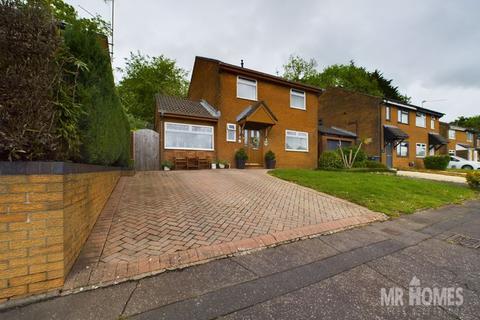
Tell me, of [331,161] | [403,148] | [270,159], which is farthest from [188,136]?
[403,148]

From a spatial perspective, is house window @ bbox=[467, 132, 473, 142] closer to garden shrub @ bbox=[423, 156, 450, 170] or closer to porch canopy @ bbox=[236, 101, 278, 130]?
garden shrub @ bbox=[423, 156, 450, 170]

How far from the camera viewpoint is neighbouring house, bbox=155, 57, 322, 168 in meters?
13.8

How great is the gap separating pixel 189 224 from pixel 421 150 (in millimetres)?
31378

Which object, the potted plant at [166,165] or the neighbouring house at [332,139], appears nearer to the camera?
the potted plant at [166,165]

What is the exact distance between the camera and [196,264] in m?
3.02

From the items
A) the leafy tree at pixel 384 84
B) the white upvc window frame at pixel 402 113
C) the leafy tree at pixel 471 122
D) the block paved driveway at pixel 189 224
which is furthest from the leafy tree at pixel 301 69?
the leafy tree at pixel 471 122

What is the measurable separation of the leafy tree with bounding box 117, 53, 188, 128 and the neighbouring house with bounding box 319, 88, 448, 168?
19.9m

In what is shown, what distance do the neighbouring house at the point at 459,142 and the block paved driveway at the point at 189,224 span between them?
38.5m

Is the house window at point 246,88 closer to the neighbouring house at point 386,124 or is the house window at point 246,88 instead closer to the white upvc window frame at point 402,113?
the neighbouring house at point 386,124

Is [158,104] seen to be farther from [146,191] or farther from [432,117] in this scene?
[432,117]

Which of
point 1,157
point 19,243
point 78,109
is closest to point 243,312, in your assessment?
point 19,243

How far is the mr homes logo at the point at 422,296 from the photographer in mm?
2426

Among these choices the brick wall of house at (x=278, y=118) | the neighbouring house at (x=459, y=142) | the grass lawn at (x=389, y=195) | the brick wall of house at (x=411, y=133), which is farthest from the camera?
the neighbouring house at (x=459, y=142)

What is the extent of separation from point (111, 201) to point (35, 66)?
3924mm
